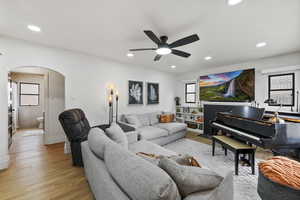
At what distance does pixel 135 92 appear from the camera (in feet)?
14.9

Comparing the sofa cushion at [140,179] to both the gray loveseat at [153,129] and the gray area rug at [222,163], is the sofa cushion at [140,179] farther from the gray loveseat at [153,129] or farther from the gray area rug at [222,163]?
the gray loveseat at [153,129]

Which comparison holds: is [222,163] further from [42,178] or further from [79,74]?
[79,74]

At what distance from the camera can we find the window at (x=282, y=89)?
3.24 m

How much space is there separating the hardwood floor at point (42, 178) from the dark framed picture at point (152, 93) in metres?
3.11

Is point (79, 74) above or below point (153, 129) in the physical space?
above

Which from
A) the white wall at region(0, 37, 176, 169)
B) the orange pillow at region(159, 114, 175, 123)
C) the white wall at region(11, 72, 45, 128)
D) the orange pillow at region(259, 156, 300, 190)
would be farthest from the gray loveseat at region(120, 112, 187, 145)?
the white wall at region(11, 72, 45, 128)

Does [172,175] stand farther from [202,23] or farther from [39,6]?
[39,6]

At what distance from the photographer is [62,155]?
292 centimetres

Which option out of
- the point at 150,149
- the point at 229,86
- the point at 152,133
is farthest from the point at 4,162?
the point at 229,86

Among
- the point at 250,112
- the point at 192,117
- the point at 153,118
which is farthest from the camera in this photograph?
the point at 192,117

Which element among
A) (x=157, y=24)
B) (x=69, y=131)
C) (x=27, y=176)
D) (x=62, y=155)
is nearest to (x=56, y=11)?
(x=157, y=24)

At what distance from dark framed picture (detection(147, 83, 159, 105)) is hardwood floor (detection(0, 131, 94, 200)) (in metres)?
3.11

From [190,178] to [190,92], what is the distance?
4982 mm

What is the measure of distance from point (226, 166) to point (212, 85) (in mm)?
2966
